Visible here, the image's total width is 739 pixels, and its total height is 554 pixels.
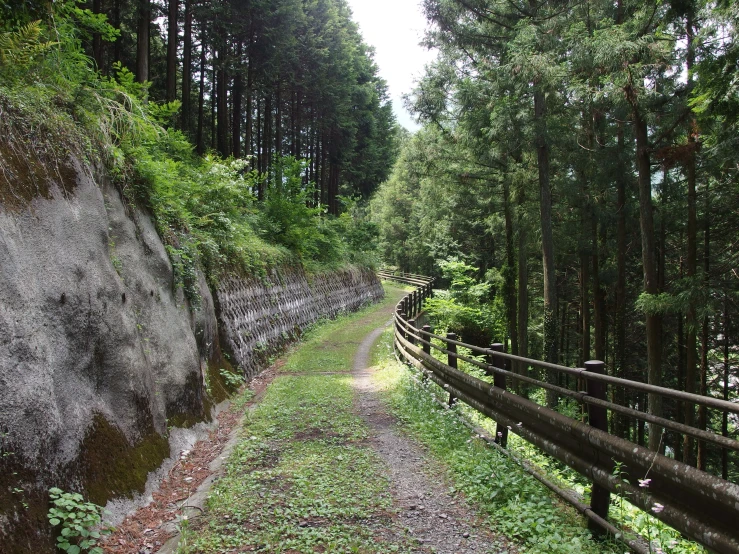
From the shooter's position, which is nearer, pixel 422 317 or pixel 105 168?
pixel 105 168

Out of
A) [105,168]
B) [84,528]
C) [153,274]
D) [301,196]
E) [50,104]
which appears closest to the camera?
[84,528]

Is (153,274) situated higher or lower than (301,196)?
lower

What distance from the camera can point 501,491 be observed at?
4.31 metres

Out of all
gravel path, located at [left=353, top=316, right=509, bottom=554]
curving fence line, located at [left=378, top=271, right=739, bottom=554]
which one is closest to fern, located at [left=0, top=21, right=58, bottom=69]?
gravel path, located at [left=353, top=316, right=509, bottom=554]

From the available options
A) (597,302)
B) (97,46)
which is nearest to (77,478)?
(597,302)

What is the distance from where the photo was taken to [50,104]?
17.3 feet

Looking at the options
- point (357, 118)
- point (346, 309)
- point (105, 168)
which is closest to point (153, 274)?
point (105, 168)

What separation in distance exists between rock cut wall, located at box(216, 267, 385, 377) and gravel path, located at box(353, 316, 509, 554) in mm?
4749

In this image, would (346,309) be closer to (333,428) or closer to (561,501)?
(333,428)

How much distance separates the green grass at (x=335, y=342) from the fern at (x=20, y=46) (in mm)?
8294

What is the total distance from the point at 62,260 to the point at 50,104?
6.99 ft

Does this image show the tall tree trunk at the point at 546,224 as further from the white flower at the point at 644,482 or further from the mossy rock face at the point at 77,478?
the mossy rock face at the point at 77,478

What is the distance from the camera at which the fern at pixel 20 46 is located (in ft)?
16.3

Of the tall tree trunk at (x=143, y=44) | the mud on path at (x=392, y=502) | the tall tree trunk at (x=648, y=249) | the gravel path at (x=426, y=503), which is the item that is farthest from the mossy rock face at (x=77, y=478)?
the tall tree trunk at (x=143, y=44)
